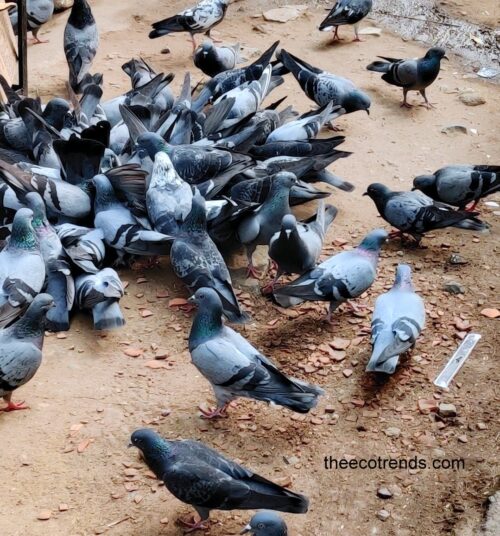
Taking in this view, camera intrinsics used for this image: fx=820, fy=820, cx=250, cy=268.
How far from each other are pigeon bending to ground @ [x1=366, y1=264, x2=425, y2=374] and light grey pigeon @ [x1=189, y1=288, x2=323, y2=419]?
1.84 ft

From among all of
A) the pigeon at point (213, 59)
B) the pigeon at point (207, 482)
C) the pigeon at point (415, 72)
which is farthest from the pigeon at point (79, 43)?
the pigeon at point (207, 482)

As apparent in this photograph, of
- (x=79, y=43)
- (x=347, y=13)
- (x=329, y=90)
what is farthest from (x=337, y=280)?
(x=347, y=13)

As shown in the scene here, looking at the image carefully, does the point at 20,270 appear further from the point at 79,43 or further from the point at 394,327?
the point at 79,43

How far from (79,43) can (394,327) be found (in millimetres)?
5766

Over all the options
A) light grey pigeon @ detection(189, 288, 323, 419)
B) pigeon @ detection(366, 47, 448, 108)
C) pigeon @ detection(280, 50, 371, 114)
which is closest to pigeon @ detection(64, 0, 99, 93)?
pigeon @ detection(280, 50, 371, 114)

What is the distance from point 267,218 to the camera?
21.0 feet

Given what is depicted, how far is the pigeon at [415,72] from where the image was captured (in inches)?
360

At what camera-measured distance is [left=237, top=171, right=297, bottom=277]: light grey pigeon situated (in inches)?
251

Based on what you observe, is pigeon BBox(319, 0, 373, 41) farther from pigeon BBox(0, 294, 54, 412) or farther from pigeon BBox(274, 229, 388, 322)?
pigeon BBox(0, 294, 54, 412)

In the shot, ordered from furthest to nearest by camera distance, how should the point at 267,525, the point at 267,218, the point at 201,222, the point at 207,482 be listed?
the point at 267,218
the point at 201,222
the point at 207,482
the point at 267,525

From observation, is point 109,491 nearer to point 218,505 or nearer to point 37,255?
point 218,505

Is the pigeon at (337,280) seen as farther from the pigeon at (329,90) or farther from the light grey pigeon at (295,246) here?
the pigeon at (329,90)

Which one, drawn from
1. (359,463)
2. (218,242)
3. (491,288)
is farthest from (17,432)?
(491,288)

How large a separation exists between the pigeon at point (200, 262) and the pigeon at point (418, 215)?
1.67 metres
